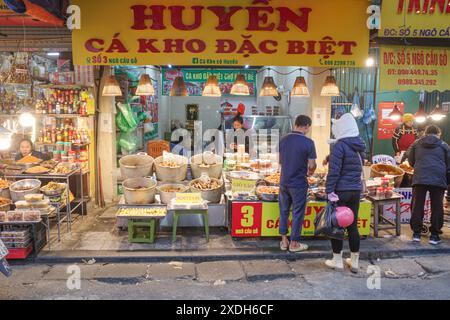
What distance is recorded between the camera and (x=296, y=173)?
6.94 m

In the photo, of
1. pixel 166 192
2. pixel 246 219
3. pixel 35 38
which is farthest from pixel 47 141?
pixel 246 219

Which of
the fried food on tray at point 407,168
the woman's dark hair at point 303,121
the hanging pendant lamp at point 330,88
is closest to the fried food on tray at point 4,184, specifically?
the woman's dark hair at point 303,121

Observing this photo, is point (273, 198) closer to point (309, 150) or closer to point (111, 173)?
point (309, 150)

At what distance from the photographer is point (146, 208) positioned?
7.84 m

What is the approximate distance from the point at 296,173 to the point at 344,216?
113 cm

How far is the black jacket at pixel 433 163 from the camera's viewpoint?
24.7 feet

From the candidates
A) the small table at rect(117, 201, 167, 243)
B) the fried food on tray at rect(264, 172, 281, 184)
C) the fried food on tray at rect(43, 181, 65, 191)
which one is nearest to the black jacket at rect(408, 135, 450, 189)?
the fried food on tray at rect(264, 172, 281, 184)

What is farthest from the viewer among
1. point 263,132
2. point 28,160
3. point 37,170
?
point 263,132

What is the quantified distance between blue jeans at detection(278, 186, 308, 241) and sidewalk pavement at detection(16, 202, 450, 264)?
384mm

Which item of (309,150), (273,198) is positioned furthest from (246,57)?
(273,198)

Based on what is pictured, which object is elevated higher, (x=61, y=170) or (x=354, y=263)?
(x=61, y=170)

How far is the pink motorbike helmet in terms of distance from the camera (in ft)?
20.1

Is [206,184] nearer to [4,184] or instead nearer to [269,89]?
[269,89]

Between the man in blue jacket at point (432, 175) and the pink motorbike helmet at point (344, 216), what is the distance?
2275 millimetres
